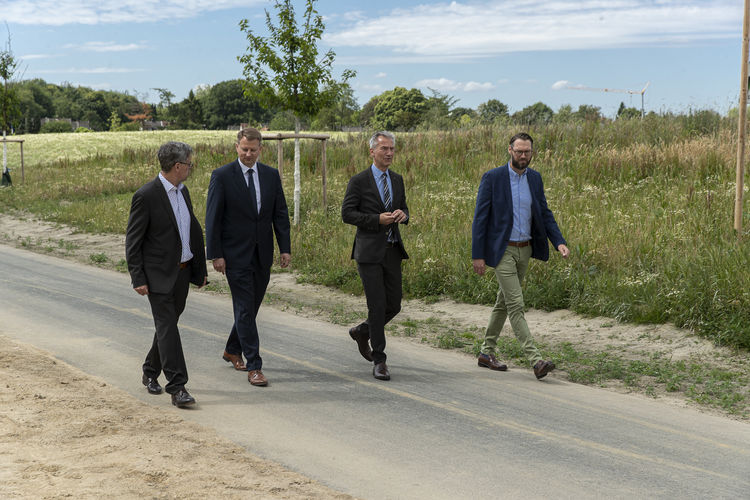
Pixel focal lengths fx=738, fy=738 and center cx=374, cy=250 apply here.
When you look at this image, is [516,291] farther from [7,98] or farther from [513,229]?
[7,98]

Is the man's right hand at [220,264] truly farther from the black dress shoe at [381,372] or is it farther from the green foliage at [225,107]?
the green foliage at [225,107]

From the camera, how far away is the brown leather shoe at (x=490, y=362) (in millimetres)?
7555

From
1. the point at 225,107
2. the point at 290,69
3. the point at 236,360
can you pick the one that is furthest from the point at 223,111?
the point at 236,360

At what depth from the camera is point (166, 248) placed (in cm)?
612

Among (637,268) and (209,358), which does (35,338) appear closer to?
(209,358)

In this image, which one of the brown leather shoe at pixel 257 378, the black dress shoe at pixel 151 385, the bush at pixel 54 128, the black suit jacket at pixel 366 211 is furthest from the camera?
the bush at pixel 54 128

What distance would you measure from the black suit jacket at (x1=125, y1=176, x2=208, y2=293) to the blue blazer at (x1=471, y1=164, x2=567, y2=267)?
9.34ft

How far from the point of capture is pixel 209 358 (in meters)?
7.84

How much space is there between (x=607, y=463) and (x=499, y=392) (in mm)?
1787

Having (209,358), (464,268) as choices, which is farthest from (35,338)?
(464,268)

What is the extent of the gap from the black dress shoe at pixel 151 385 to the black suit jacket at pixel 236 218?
1.22 m

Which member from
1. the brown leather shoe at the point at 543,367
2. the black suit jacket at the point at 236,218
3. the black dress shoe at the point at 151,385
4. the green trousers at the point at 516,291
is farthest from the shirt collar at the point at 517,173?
the black dress shoe at the point at 151,385

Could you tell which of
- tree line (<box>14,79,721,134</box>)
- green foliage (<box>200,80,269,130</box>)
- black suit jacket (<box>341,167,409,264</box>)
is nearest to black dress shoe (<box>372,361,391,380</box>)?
black suit jacket (<box>341,167,409,264</box>)

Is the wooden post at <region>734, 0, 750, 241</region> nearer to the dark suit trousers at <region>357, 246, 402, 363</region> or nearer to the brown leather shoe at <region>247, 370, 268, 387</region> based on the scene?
the dark suit trousers at <region>357, 246, 402, 363</region>
